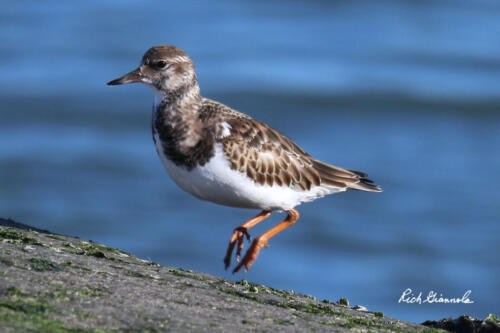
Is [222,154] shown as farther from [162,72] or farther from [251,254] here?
[162,72]

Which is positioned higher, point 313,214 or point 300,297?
point 313,214

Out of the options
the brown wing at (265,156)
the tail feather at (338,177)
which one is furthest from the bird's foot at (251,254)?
the tail feather at (338,177)

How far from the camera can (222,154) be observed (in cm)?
690

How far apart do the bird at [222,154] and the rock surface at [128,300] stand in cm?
120

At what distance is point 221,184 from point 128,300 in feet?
8.62

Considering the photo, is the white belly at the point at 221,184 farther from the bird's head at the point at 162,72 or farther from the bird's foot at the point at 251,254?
the bird's head at the point at 162,72

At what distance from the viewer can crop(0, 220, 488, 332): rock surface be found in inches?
153

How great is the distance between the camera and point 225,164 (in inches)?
272

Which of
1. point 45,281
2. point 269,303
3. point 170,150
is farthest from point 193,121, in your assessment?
point 45,281

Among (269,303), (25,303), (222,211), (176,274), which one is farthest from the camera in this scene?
(222,211)

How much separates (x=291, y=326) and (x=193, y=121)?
2957mm

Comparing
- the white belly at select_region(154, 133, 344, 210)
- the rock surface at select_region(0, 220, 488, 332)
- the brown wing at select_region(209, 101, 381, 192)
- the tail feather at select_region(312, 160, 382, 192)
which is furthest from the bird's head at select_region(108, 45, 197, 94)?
the rock surface at select_region(0, 220, 488, 332)

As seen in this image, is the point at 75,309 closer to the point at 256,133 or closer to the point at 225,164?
the point at 225,164

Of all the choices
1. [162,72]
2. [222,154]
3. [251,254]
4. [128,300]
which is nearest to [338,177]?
[251,254]
